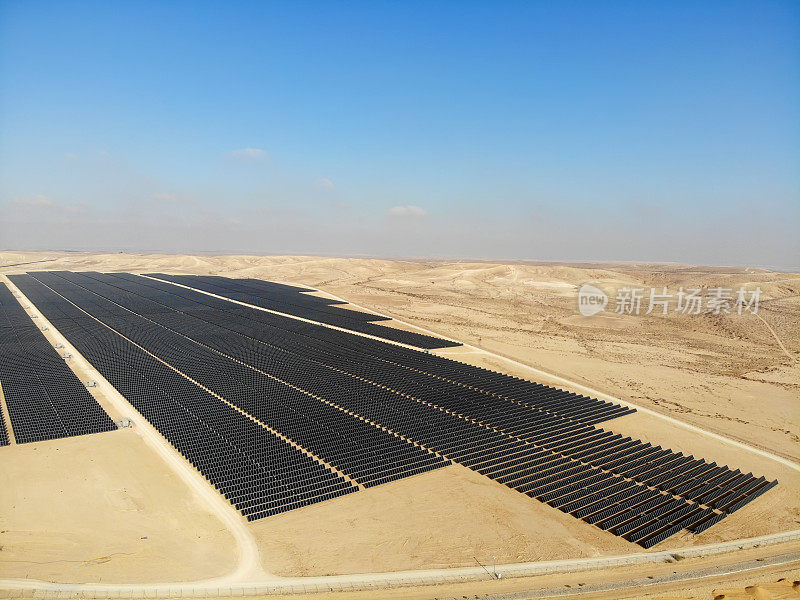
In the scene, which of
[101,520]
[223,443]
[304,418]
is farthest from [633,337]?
[101,520]

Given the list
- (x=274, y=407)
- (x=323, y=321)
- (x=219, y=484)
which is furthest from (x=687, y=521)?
(x=323, y=321)

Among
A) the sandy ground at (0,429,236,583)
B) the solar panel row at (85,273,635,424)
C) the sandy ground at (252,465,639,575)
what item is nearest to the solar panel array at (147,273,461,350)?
the solar panel row at (85,273,635,424)

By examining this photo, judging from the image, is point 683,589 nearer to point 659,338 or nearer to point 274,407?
point 274,407

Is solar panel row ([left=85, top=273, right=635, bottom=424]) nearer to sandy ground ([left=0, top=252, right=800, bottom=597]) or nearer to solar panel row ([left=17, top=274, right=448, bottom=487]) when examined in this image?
sandy ground ([left=0, top=252, right=800, bottom=597])

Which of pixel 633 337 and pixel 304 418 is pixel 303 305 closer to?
pixel 304 418

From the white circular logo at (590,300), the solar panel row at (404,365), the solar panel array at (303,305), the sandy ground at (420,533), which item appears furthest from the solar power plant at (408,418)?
the white circular logo at (590,300)

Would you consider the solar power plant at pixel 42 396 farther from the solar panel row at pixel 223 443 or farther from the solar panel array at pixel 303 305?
the solar panel array at pixel 303 305
